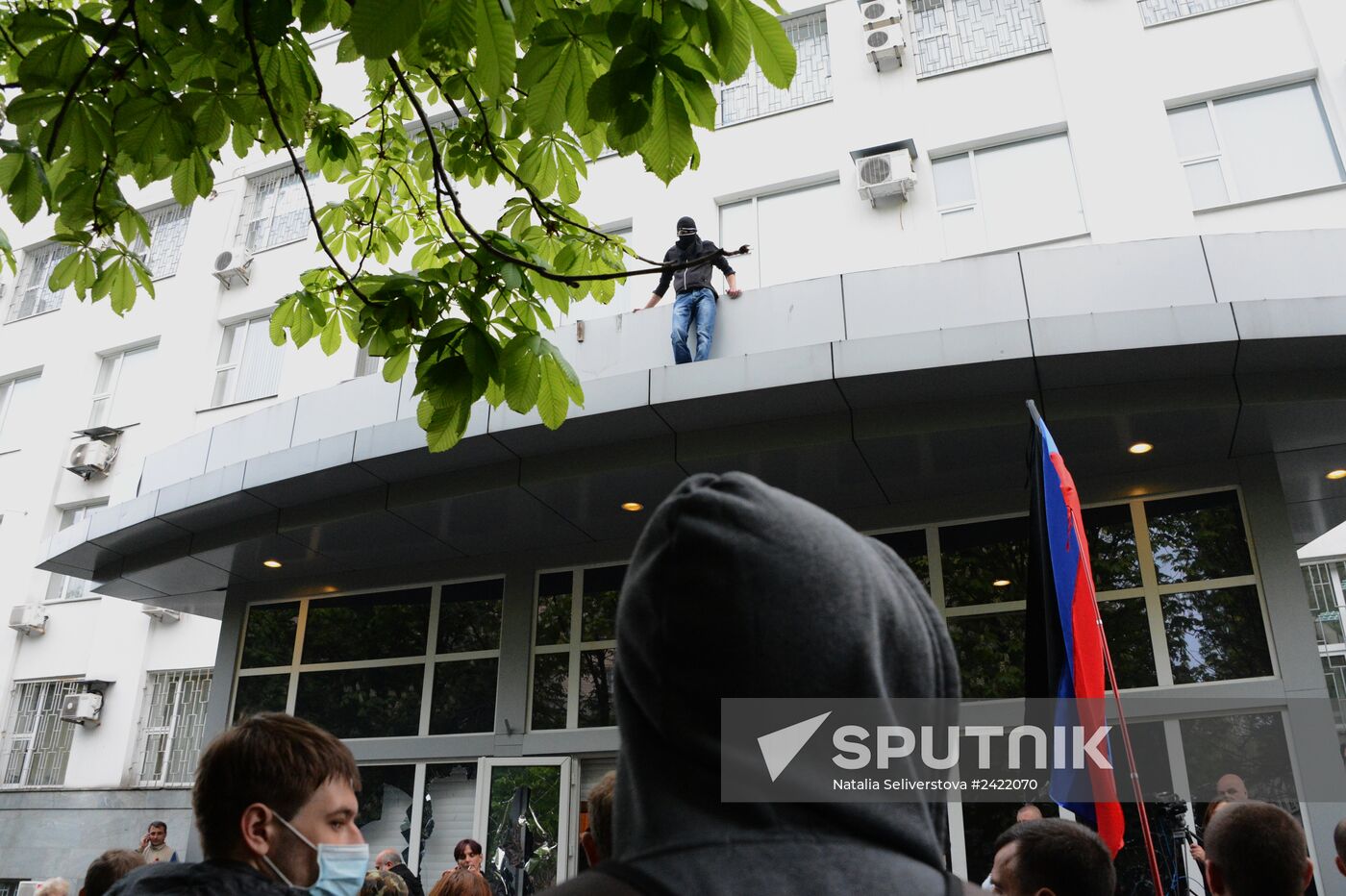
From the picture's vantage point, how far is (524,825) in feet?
36.9

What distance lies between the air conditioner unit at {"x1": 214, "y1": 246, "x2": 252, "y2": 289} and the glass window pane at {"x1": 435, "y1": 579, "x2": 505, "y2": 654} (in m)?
8.62

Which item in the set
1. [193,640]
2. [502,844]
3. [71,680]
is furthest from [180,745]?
[502,844]

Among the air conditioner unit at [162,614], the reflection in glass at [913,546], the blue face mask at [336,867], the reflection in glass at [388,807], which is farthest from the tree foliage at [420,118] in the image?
the air conditioner unit at [162,614]

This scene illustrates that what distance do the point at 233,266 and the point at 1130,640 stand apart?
15.9m

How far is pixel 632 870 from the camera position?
0.79m

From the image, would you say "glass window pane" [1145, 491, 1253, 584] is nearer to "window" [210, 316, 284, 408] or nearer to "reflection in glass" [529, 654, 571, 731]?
"reflection in glass" [529, 654, 571, 731]

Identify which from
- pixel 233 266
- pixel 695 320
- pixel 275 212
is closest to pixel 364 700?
pixel 695 320

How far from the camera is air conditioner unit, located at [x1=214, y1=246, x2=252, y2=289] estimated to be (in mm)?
17797

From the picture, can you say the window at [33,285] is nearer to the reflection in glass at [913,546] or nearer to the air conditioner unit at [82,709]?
the air conditioner unit at [82,709]

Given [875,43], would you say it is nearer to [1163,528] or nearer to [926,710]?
[1163,528]

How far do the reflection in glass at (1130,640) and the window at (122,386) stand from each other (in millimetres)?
17242

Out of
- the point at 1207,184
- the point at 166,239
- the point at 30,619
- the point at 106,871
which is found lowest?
the point at 106,871

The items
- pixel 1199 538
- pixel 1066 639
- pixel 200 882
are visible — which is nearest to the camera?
pixel 200 882

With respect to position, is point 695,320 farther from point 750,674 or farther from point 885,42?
point 750,674
